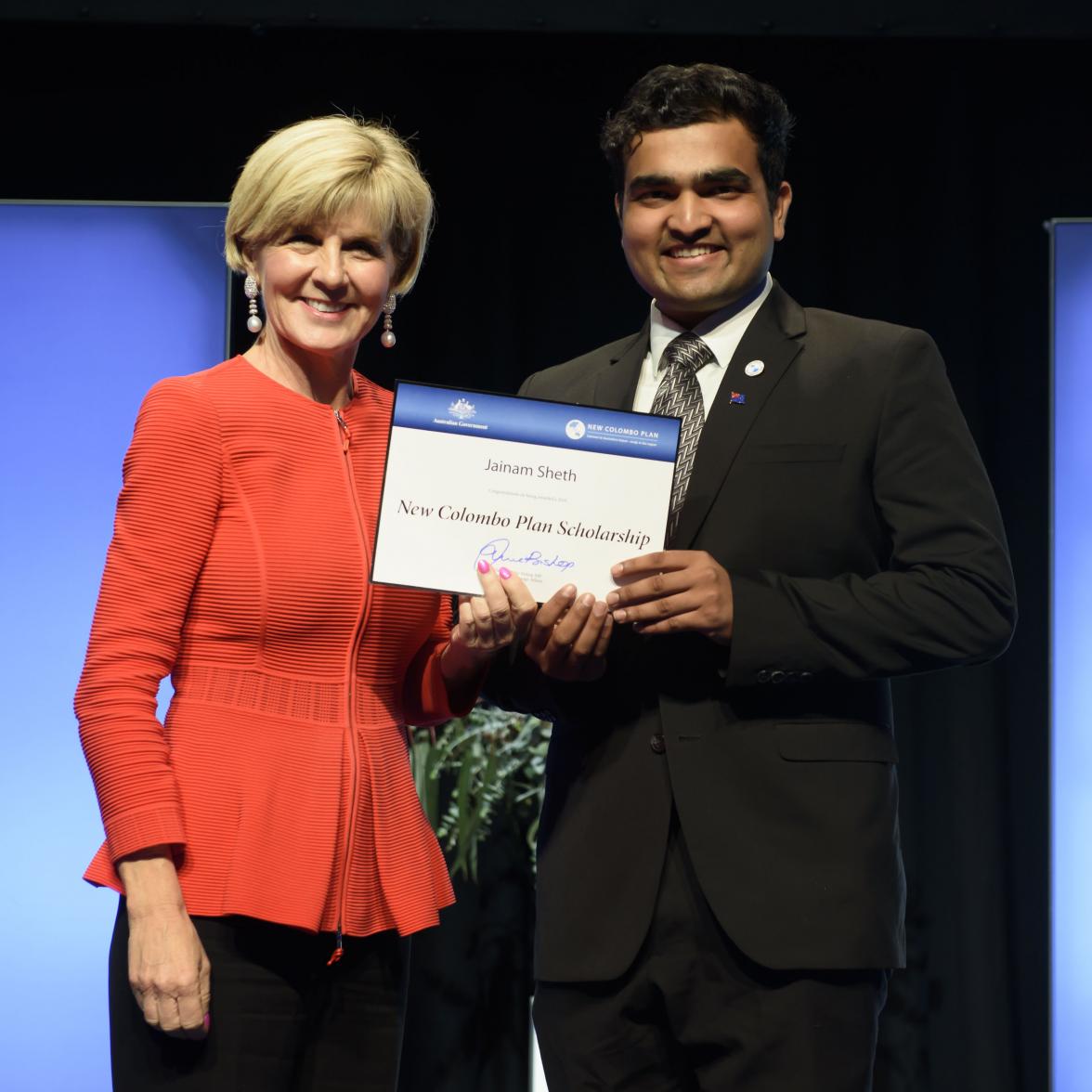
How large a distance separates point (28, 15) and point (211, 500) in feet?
8.51

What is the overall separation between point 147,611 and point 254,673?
152 millimetres

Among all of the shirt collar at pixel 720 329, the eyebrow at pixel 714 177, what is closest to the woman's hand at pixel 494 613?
the shirt collar at pixel 720 329

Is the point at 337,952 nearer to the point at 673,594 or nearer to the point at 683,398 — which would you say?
the point at 673,594

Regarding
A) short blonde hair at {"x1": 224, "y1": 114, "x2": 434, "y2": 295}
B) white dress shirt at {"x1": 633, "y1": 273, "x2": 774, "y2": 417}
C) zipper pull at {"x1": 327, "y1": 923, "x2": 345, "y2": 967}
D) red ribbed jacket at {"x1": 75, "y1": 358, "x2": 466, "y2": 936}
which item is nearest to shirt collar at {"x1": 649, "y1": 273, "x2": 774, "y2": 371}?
white dress shirt at {"x1": 633, "y1": 273, "x2": 774, "y2": 417}

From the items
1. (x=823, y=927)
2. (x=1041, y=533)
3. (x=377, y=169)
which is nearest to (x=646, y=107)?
(x=377, y=169)

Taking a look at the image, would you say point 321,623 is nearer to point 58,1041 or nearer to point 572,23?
point 58,1041

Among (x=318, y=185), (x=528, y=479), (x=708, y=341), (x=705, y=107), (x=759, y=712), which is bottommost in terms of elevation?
(x=759, y=712)

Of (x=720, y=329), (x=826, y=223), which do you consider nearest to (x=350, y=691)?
(x=720, y=329)

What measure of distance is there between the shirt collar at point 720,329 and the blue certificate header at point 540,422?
0.98 feet

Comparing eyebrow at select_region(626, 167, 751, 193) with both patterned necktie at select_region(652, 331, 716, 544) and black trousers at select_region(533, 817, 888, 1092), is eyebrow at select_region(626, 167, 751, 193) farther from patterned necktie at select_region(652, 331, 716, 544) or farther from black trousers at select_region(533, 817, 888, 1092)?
black trousers at select_region(533, 817, 888, 1092)

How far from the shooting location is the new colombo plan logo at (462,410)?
184cm

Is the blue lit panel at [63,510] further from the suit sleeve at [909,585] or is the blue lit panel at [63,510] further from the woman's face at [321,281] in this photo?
the suit sleeve at [909,585]

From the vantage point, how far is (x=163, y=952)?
1688mm

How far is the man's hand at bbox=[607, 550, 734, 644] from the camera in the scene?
5.98 ft
